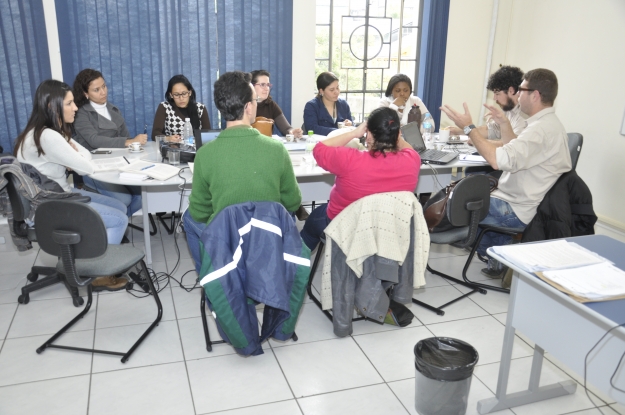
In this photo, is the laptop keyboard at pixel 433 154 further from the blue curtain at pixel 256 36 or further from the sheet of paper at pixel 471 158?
the blue curtain at pixel 256 36

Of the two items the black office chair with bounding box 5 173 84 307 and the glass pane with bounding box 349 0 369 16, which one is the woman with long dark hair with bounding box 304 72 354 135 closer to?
the glass pane with bounding box 349 0 369 16

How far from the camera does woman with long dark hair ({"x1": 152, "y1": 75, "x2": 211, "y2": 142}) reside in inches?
161

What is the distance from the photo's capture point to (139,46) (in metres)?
4.48

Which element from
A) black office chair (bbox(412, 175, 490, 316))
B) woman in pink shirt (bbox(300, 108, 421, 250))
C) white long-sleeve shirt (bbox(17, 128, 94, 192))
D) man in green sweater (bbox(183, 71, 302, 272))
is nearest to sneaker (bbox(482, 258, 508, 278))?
black office chair (bbox(412, 175, 490, 316))

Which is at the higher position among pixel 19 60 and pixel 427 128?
pixel 19 60

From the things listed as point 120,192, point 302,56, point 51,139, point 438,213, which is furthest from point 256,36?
point 438,213

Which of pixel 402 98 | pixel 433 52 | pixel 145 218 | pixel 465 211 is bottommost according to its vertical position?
pixel 145 218

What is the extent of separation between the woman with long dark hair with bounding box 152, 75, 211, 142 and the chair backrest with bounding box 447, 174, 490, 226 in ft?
7.17

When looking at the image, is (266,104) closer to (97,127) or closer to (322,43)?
(322,43)

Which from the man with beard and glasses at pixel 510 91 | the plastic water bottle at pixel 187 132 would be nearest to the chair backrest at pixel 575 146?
the man with beard and glasses at pixel 510 91

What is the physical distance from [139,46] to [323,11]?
1.81 m

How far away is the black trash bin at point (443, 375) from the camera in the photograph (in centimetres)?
205

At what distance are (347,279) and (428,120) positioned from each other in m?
2.20

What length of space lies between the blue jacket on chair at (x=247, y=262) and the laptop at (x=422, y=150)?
5.25ft
